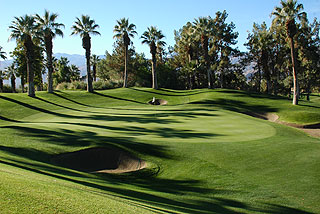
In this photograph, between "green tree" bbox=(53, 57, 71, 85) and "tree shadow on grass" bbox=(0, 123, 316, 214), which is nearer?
"tree shadow on grass" bbox=(0, 123, 316, 214)

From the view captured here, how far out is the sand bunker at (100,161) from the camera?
1370 centimetres

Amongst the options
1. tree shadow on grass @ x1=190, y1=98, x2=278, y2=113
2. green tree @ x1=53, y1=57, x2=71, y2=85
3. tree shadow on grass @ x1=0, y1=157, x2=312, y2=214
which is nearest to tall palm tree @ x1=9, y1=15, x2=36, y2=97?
tree shadow on grass @ x1=190, y1=98, x2=278, y2=113

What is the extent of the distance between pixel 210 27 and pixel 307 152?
159ft

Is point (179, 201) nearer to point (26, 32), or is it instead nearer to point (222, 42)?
point (26, 32)

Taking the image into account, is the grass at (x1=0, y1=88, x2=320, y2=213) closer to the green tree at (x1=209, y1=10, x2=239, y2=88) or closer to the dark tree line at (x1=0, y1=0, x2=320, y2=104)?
the dark tree line at (x1=0, y1=0, x2=320, y2=104)

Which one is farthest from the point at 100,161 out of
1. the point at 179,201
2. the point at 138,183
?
the point at 179,201

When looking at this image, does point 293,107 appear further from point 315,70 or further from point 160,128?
point 315,70

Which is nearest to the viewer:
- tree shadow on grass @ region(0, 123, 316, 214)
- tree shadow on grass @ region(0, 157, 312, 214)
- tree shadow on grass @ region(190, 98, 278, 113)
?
tree shadow on grass @ region(0, 157, 312, 214)

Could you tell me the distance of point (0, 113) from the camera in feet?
108

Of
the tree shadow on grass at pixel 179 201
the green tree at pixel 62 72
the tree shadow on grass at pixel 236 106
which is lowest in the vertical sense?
the tree shadow on grass at pixel 179 201

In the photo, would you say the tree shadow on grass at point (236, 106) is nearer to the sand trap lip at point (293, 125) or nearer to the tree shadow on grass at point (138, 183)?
the sand trap lip at point (293, 125)

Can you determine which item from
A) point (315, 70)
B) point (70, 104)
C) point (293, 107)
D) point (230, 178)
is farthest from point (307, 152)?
point (315, 70)

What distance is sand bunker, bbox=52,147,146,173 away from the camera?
13.7m

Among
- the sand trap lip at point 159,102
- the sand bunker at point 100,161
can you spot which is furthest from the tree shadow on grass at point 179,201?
the sand trap lip at point 159,102
